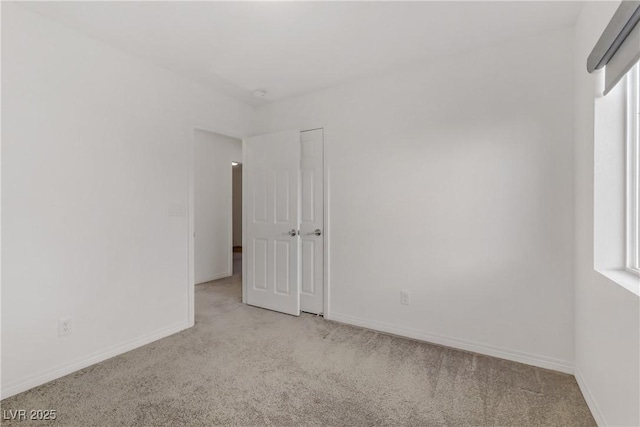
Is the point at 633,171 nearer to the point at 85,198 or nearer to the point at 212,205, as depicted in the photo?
the point at 85,198

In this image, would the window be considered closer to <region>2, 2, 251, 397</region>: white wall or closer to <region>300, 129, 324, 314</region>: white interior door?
Answer: <region>300, 129, 324, 314</region>: white interior door

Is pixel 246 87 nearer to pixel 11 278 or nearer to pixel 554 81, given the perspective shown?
pixel 11 278

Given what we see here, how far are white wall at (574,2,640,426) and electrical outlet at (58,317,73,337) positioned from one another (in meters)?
3.21

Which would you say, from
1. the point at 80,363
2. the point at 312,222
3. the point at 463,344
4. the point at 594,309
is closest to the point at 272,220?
the point at 312,222

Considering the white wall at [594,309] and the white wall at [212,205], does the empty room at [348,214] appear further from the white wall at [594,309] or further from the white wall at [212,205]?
the white wall at [212,205]

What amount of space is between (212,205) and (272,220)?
193 cm

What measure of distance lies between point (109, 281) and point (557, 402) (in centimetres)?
320

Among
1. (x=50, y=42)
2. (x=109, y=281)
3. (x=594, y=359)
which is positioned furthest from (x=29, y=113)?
(x=594, y=359)

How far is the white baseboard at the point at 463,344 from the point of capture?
2.26m

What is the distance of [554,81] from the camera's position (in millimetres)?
2258

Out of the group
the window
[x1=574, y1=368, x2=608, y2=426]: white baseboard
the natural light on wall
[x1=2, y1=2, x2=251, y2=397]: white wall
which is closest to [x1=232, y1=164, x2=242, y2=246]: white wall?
[x1=2, y1=2, x2=251, y2=397]: white wall

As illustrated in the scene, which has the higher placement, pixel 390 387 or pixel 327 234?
pixel 327 234

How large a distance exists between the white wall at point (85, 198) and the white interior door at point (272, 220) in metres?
0.85

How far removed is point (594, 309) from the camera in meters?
1.79
